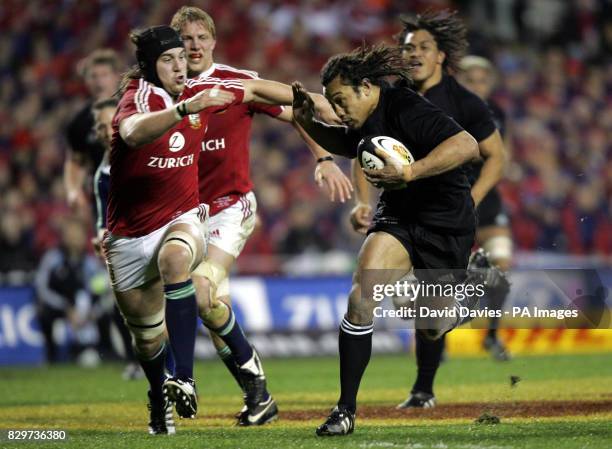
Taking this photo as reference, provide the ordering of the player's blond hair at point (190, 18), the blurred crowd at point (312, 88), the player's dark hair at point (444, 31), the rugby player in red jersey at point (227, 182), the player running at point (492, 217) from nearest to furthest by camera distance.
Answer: the rugby player in red jersey at point (227, 182), the player's blond hair at point (190, 18), the player's dark hair at point (444, 31), the player running at point (492, 217), the blurred crowd at point (312, 88)

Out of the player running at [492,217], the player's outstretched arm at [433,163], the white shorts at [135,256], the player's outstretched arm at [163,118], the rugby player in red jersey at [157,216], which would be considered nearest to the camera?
the player's outstretched arm at [163,118]

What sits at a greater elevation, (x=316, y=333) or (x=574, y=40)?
(x=574, y=40)

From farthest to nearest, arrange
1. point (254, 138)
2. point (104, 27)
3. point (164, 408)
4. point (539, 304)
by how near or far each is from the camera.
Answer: point (104, 27) → point (254, 138) → point (539, 304) → point (164, 408)

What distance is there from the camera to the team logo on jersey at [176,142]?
7020 mm

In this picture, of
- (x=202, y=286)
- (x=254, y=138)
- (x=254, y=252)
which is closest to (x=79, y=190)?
(x=202, y=286)

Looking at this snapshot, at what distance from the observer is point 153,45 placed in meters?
6.95

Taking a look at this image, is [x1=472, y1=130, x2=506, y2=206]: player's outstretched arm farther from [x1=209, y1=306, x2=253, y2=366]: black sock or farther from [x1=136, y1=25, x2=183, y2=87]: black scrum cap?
[x1=136, y1=25, x2=183, y2=87]: black scrum cap

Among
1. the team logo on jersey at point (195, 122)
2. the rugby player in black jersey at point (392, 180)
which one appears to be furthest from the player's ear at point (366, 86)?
the team logo on jersey at point (195, 122)

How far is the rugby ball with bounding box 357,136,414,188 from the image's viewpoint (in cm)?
652

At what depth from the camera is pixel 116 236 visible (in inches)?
283

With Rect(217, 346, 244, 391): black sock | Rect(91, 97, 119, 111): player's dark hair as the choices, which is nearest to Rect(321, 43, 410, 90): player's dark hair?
Rect(217, 346, 244, 391): black sock

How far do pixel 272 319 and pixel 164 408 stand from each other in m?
7.77

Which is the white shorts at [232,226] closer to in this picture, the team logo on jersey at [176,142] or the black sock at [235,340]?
the black sock at [235,340]

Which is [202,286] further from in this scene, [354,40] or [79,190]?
[354,40]
